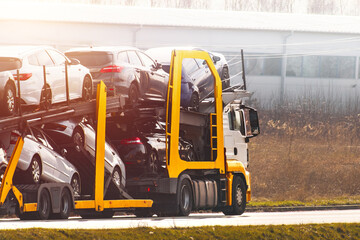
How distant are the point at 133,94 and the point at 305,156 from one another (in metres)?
24.0

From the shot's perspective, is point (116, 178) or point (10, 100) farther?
point (116, 178)

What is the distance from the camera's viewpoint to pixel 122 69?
15.3m

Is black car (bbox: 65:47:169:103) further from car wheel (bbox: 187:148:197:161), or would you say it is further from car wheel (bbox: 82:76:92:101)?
car wheel (bbox: 187:148:197:161)

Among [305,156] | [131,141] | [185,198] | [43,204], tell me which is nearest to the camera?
[43,204]

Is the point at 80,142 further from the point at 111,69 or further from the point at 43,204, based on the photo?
the point at 111,69

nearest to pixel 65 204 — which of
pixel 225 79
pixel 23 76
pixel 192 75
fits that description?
pixel 23 76

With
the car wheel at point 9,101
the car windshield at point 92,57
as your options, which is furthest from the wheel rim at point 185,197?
the car wheel at point 9,101

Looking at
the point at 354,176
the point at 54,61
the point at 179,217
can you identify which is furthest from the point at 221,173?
the point at 354,176

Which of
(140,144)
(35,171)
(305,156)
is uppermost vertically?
(140,144)

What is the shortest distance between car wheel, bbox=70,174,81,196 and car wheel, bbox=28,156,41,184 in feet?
3.20

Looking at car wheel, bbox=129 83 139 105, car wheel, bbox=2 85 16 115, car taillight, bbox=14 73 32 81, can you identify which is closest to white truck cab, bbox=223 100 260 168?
car wheel, bbox=129 83 139 105

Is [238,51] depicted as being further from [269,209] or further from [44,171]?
A: [44,171]

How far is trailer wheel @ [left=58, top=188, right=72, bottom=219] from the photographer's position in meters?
14.2

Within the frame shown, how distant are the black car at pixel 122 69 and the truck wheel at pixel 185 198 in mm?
2255
